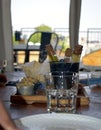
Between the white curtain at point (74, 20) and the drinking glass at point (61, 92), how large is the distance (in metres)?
3.35

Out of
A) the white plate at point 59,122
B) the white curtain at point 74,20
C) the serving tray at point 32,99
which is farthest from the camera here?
the white curtain at point 74,20

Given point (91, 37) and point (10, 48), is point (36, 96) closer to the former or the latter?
point (10, 48)

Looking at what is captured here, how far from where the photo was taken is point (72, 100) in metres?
0.96

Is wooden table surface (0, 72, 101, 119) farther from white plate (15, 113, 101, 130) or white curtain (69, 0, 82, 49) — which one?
white curtain (69, 0, 82, 49)

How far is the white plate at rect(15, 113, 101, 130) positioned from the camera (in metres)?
0.75

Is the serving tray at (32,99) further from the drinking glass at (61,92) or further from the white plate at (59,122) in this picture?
the white plate at (59,122)

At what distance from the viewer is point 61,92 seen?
97 cm

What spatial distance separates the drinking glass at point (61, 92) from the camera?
3.14 feet

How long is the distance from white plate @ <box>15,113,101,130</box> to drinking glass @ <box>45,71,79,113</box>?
14 cm

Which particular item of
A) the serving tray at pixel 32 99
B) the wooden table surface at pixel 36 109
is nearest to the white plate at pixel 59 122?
the wooden table surface at pixel 36 109

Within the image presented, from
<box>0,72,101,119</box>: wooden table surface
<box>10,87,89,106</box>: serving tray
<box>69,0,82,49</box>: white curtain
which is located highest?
<box>69,0,82,49</box>: white curtain

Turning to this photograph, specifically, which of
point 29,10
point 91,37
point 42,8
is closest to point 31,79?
point 42,8

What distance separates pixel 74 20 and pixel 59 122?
3.66 metres

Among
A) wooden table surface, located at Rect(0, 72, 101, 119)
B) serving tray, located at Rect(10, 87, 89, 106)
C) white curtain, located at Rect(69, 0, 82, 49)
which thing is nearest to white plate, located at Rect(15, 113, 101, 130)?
wooden table surface, located at Rect(0, 72, 101, 119)
